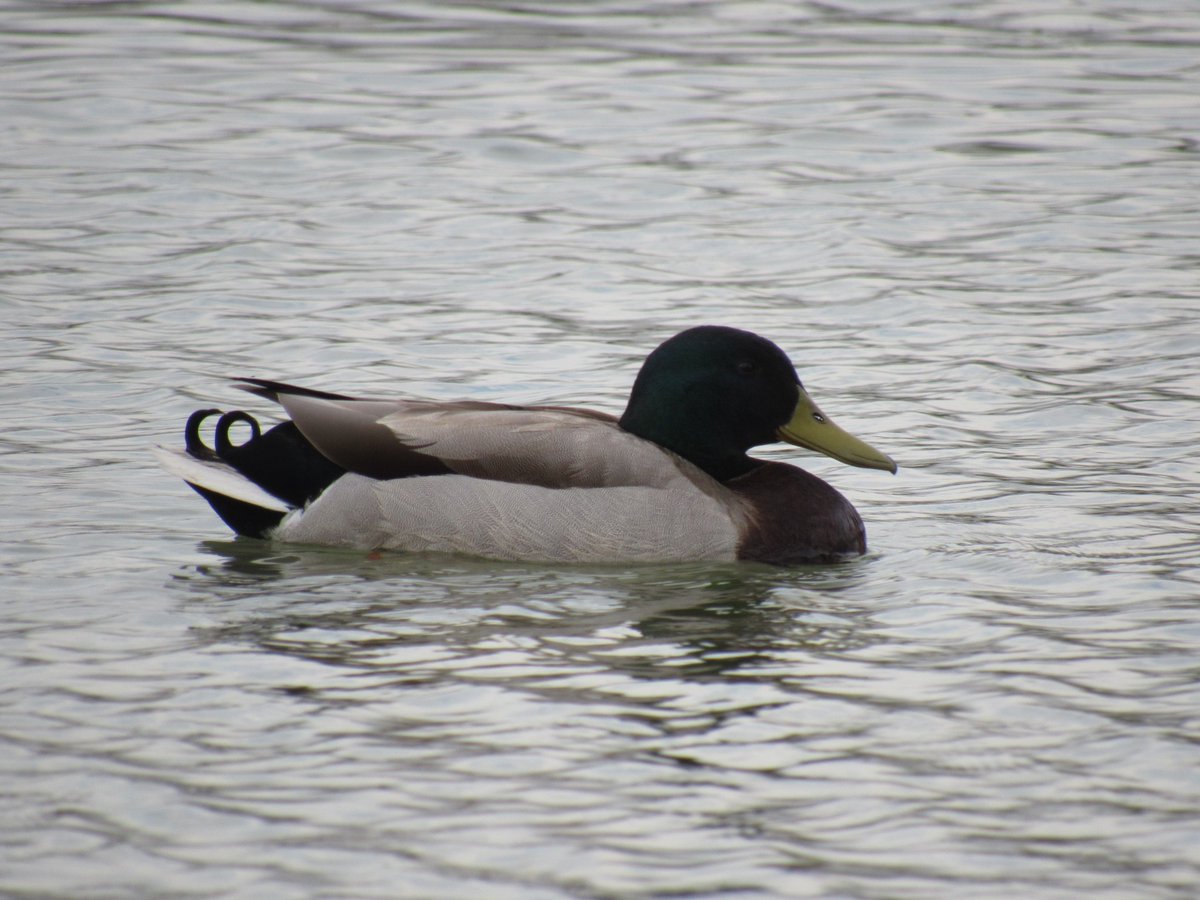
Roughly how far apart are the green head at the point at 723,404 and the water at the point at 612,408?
18.7 inches

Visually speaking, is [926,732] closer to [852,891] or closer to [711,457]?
[852,891]

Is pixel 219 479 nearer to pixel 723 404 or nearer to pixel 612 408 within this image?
pixel 723 404

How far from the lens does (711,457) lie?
807cm

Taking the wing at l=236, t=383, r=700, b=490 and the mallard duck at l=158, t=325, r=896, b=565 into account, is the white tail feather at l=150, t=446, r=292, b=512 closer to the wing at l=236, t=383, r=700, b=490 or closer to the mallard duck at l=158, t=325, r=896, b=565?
the mallard duck at l=158, t=325, r=896, b=565

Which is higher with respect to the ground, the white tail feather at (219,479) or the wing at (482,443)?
the wing at (482,443)

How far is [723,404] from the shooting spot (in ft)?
26.2

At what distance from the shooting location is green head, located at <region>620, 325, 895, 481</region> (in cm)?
794

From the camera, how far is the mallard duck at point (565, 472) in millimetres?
7633

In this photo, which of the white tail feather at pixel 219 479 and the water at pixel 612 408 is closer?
the water at pixel 612 408

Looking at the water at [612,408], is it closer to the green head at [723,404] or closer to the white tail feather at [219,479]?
the white tail feather at [219,479]

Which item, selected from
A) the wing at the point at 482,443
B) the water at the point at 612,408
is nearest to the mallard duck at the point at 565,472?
the wing at the point at 482,443

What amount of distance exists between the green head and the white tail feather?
4.79 feet

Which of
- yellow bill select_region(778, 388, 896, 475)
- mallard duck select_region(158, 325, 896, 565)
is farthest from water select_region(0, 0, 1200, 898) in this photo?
yellow bill select_region(778, 388, 896, 475)

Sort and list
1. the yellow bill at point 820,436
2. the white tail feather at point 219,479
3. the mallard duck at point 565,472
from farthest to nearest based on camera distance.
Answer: the yellow bill at point 820,436 → the white tail feather at point 219,479 → the mallard duck at point 565,472
